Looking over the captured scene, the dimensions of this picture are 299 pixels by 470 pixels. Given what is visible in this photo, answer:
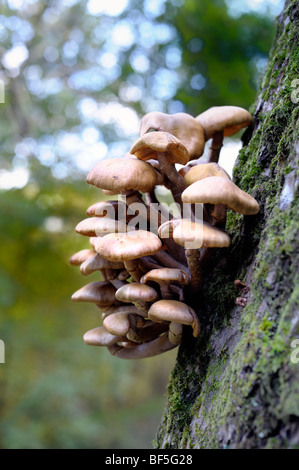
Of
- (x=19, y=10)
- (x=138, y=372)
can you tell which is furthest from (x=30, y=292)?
(x=138, y=372)

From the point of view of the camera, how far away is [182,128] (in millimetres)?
1299

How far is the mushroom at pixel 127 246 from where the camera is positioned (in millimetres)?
993

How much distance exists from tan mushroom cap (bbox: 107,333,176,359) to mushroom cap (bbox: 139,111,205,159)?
0.69 meters

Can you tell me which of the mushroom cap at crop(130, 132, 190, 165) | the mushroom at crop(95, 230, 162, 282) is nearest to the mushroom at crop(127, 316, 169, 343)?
the mushroom at crop(95, 230, 162, 282)

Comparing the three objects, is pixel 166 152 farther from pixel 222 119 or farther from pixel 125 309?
pixel 125 309

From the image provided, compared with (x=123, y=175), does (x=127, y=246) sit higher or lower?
lower

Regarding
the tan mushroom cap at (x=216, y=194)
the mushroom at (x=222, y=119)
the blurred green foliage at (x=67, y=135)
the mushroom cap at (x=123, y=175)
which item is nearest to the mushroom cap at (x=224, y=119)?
the mushroom at (x=222, y=119)

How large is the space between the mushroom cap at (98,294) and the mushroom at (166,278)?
0.25m

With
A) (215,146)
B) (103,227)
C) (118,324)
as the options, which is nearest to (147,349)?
(118,324)

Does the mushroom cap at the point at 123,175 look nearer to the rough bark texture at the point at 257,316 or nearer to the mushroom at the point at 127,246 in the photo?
the mushroom at the point at 127,246

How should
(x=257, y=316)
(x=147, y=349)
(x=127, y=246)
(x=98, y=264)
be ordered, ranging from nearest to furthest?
(x=257, y=316), (x=127, y=246), (x=98, y=264), (x=147, y=349)

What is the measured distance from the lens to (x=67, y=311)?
19.8 feet

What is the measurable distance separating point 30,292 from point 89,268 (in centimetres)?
447

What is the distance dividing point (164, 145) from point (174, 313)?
1.62 ft
